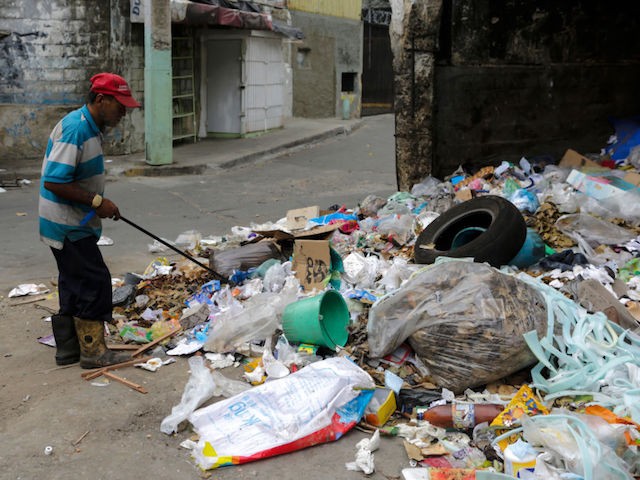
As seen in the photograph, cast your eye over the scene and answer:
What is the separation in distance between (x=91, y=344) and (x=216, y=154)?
10.1 m

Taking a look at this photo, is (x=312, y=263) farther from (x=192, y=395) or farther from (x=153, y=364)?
(x=192, y=395)

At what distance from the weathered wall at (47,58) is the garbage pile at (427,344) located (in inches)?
300

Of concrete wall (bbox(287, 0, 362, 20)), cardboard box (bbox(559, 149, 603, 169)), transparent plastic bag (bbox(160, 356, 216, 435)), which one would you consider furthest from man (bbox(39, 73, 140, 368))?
concrete wall (bbox(287, 0, 362, 20))

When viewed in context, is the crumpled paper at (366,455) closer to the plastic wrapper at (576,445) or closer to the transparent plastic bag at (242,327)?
the plastic wrapper at (576,445)

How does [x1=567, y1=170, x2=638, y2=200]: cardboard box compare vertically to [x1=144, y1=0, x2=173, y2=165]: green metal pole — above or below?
below

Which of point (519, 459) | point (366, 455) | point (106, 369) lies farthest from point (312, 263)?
point (519, 459)

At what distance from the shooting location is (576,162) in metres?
8.34

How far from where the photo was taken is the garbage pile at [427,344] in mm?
3527

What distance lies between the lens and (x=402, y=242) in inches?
257

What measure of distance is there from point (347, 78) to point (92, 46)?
11.7 meters

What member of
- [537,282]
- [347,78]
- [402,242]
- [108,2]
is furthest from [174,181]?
[347,78]

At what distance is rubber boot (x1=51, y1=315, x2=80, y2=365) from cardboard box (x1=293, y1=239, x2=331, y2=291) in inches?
65.8

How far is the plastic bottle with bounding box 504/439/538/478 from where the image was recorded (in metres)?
3.27

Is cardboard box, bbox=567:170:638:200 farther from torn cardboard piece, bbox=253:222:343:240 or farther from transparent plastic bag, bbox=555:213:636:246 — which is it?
torn cardboard piece, bbox=253:222:343:240
